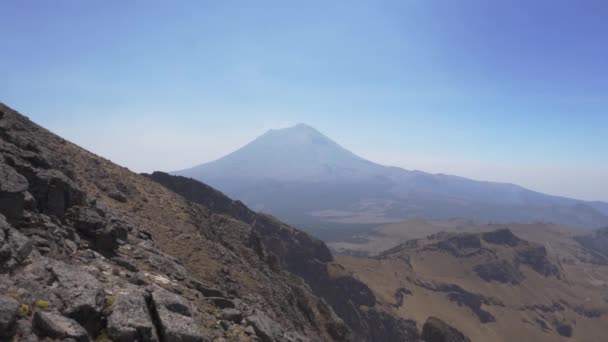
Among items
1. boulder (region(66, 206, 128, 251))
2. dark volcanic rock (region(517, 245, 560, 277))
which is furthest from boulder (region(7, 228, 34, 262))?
dark volcanic rock (region(517, 245, 560, 277))

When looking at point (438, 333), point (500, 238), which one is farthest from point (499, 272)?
point (438, 333)

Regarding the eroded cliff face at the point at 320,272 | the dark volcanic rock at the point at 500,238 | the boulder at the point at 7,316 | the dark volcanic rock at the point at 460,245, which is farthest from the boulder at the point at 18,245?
the dark volcanic rock at the point at 500,238

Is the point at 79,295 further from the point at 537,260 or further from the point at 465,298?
the point at 537,260

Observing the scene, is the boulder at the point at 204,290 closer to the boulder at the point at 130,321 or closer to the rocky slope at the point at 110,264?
the rocky slope at the point at 110,264

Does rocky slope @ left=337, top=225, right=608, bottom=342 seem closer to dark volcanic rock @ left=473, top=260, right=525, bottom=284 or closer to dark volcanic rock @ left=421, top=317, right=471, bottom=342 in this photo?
dark volcanic rock @ left=473, top=260, right=525, bottom=284

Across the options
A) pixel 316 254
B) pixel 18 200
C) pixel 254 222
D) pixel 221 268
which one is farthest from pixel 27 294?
pixel 316 254

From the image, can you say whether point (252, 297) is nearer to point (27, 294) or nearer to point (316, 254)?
point (27, 294)
